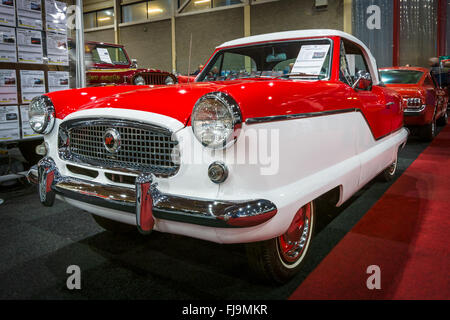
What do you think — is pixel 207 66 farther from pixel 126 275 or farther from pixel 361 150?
pixel 126 275

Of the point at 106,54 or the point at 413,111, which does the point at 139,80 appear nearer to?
the point at 106,54

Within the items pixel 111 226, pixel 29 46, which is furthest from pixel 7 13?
pixel 111 226

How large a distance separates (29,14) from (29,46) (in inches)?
13.0

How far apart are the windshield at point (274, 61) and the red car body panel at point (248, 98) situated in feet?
0.35

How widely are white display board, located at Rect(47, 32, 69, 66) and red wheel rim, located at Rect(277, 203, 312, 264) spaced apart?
3.51 m

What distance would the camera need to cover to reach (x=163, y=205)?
1679 mm

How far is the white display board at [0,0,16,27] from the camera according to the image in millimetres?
3655

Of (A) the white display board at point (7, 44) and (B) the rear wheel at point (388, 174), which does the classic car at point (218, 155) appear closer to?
(B) the rear wheel at point (388, 174)

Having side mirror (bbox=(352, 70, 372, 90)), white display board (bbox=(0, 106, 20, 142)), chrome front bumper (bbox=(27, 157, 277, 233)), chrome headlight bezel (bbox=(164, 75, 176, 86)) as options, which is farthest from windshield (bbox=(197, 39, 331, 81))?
chrome headlight bezel (bbox=(164, 75, 176, 86))

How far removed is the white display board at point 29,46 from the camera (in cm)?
388

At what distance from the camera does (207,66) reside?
330 centimetres

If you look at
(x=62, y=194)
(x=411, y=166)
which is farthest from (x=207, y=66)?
(x=411, y=166)
